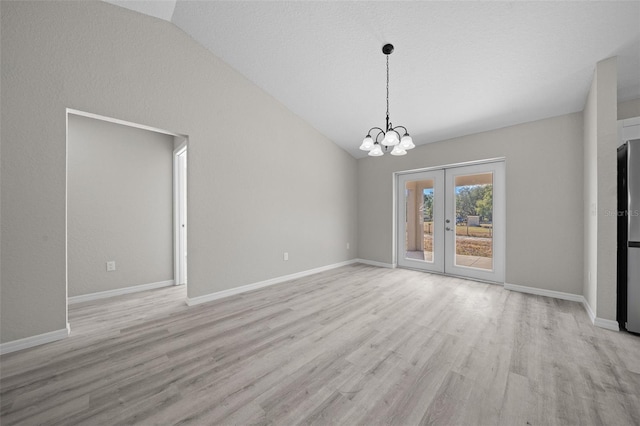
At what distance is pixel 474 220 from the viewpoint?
13.8 feet

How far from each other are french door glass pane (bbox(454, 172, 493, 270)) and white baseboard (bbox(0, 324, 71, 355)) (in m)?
5.48

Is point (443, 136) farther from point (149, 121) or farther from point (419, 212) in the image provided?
point (149, 121)

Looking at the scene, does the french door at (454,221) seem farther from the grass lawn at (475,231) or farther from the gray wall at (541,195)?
the gray wall at (541,195)

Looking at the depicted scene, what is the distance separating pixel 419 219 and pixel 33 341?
554 centimetres

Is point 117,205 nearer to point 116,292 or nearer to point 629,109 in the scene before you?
point 116,292

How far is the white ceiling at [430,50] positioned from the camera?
224 cm

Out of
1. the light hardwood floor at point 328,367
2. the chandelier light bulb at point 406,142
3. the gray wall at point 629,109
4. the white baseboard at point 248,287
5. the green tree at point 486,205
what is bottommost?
the light hardwood floor at point 328,367

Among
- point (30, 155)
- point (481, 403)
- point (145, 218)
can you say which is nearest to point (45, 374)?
point (30, 155)

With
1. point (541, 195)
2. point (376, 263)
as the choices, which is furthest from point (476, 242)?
point (376, 263)

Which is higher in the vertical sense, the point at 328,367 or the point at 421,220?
the point at 421,220

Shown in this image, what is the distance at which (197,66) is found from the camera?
3182 millimetres

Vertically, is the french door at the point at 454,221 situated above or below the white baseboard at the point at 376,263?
above

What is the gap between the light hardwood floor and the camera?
4.66 ft

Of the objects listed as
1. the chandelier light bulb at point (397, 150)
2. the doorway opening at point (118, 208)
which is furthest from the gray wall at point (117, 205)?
the chandelier light bulb at point (397, 150)
